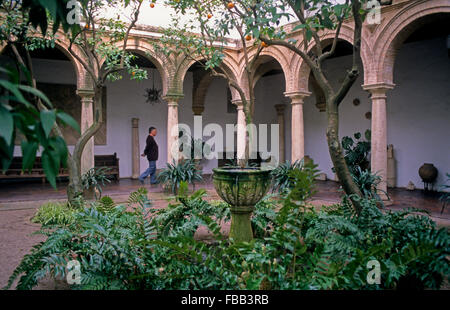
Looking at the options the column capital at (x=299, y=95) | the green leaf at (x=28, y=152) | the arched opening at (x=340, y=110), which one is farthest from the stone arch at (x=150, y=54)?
the green leaf at (x=28, y=152)

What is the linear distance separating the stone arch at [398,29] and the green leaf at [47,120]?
23.7ft

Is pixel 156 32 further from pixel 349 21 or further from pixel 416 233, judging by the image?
pixel 416 233

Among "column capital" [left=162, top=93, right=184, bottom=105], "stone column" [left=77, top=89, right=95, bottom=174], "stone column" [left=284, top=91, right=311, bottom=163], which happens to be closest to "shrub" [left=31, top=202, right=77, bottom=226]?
"stone column" [left=77, top=89, right=95, bottom=174]

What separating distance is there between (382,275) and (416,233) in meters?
0.50

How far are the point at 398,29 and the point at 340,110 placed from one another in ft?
16.4

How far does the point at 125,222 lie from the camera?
368 cm

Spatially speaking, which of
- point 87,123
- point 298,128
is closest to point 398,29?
point 298,128

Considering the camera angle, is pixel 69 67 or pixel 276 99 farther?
pixel 276 99

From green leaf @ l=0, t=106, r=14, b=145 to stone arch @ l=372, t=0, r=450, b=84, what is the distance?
7.34m

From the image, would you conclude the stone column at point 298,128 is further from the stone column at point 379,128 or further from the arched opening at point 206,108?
the arched opening at point 206,108

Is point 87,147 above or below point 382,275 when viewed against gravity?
above
